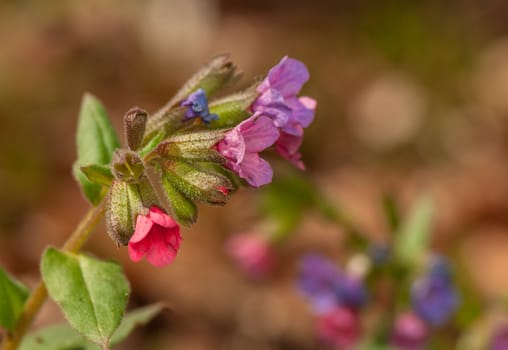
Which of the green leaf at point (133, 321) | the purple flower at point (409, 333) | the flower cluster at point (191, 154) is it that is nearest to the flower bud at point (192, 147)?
the flower cluster at point (191, 154)

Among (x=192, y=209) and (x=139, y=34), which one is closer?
(x=192, y=209)

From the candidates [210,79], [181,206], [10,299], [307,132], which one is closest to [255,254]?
[10,299]

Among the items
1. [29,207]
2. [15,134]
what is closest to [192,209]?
[29,207]

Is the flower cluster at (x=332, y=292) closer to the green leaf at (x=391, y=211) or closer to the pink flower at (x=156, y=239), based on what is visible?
the green leaf at (x=391, y=211)

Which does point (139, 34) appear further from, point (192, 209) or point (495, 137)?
point (192, 209)

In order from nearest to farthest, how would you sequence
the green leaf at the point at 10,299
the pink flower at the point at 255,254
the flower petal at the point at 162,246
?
the flower petal at the point at 162,246, the green leaf at the point at 10,299, the pink flower at the point at 255,254

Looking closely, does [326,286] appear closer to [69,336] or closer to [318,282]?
[318,282]

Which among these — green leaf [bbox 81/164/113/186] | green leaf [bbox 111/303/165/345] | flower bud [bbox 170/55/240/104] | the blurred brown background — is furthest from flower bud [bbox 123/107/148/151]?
the blurred brown background
